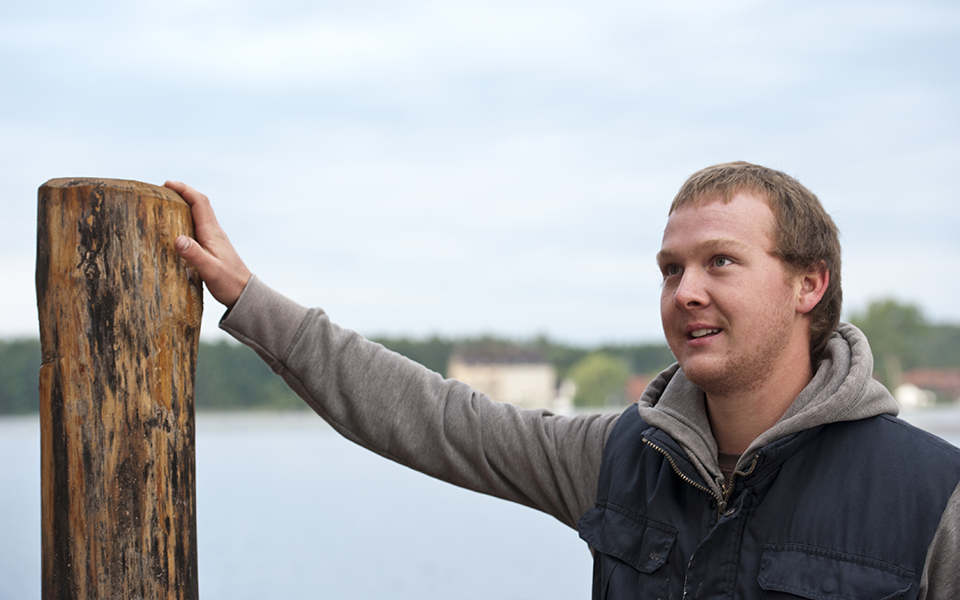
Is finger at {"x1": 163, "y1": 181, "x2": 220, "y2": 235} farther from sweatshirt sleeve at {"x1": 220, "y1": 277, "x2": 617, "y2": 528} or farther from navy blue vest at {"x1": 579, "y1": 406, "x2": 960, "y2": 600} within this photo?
navy blue vest at {"x1": 579, "y1": 406, "x2": 960, "y2": 600}

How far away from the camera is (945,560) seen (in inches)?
69.2

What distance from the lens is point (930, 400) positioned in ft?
241

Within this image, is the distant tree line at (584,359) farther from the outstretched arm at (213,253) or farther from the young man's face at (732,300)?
the young man's face at (732,300)

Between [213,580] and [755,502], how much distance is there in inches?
881

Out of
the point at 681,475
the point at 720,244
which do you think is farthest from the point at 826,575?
the point at 720,244

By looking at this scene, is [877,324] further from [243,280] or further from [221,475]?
[243,280]

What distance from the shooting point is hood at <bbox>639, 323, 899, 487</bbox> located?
192 centimetres

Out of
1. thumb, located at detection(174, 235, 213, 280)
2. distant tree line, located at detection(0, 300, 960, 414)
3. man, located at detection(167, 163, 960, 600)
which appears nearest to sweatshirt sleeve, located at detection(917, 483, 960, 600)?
man, located at detection(167, 163, 960, 600)

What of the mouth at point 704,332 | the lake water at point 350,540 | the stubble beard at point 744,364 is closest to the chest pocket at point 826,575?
the stubble beard at point 744,364

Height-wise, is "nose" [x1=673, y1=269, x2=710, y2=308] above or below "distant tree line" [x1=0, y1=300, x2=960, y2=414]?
below

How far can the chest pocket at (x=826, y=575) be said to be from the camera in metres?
1.77

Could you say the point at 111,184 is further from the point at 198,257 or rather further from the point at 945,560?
the point at 945,560

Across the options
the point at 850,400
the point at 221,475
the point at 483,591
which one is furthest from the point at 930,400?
the point at 850,400

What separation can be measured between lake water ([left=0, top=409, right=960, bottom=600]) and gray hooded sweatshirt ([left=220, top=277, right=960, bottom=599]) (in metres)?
8.66
